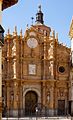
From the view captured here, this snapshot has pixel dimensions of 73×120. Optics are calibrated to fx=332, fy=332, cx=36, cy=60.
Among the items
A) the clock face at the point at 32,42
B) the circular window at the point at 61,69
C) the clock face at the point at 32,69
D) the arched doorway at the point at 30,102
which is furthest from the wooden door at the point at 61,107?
the clock face at the point at 32,42

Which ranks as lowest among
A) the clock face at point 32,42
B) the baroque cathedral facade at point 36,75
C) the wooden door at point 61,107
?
the wooden door at point 61,107

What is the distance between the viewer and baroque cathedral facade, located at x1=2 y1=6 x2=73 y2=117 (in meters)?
42.0

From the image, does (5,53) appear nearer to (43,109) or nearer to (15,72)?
(15,72)

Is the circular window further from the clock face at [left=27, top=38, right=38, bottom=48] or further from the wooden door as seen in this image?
the clock face at [left=27, top=38, right=38, bottom=48]

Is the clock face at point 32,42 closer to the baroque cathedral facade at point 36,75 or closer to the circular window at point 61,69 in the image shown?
the baroque cathedral facade at point 36,75

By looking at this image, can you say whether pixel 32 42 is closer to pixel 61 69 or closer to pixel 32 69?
pixel 32 69

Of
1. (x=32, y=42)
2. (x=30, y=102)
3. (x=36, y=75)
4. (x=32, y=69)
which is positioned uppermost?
(x=32, y=42)

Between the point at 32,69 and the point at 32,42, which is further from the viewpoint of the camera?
the point at 32,42

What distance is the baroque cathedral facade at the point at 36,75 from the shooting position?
4203 cm

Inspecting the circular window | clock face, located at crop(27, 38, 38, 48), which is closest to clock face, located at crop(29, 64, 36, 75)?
clock face, located at crop(27, 38, 38, 48)

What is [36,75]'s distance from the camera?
4334 cm

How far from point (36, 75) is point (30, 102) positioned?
11.8ft

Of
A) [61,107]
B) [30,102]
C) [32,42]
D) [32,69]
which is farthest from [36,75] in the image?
[61,107]

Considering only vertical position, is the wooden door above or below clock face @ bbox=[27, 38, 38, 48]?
below
